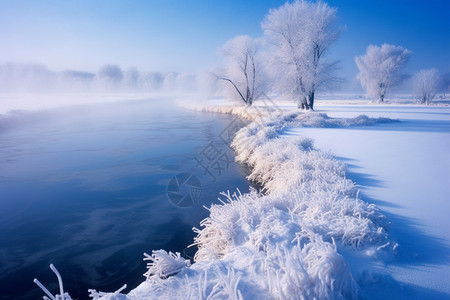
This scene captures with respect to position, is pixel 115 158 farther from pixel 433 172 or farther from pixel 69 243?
pixel 433 172

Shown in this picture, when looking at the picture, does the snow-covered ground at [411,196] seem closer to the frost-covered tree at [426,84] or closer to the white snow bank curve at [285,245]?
the white snow bank curve at [285,245]

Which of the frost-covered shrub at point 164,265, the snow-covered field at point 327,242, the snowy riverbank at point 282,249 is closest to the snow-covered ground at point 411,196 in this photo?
the snow-covered field at point 327,242

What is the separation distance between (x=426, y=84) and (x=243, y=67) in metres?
26.7

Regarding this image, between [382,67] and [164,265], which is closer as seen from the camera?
[164,265]

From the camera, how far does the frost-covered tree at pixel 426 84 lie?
105 feet

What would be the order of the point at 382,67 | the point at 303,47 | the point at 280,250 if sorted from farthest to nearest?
the point at 382,67 → the point at 303,47 → the point at 280,250

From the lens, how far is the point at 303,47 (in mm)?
17656

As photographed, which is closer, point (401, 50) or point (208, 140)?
point (208, 140)

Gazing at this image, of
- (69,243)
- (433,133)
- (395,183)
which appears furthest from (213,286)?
(433,133)

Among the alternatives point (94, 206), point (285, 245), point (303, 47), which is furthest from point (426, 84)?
point (94, 206)

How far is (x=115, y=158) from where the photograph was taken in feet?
31.4

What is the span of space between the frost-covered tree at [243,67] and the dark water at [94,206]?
1639 centimetres

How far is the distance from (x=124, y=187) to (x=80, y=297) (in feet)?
12.3

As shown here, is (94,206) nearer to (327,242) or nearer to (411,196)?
(327,242)
